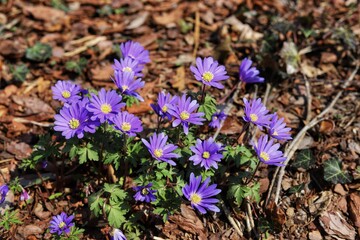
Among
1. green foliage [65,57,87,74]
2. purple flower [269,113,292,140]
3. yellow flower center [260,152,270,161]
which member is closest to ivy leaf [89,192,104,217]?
yellow flower center [260,152,270,161]

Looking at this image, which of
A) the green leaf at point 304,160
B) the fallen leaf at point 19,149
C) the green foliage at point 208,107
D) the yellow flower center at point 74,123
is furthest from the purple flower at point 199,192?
the fallen leaf at point 19,149

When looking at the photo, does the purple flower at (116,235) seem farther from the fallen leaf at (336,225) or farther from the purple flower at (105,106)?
the fallen leaf at (336,225)

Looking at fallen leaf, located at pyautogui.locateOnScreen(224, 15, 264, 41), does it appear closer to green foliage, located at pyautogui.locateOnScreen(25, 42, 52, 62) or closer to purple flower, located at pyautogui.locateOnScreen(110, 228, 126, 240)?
green foliage, located at pyautogui.locateOnScreen(25, 42, 52, 62)

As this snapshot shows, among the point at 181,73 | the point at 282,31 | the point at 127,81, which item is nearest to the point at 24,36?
the point at 181,73

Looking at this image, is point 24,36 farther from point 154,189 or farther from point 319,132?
point 319,132

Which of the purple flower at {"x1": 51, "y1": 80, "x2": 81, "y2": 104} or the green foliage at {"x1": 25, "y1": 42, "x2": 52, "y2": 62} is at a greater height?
the purple flower at {"x1": 51, "y1": 80, "x2": 81, "y2": 104}

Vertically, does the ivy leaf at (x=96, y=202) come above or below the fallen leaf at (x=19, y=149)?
above
